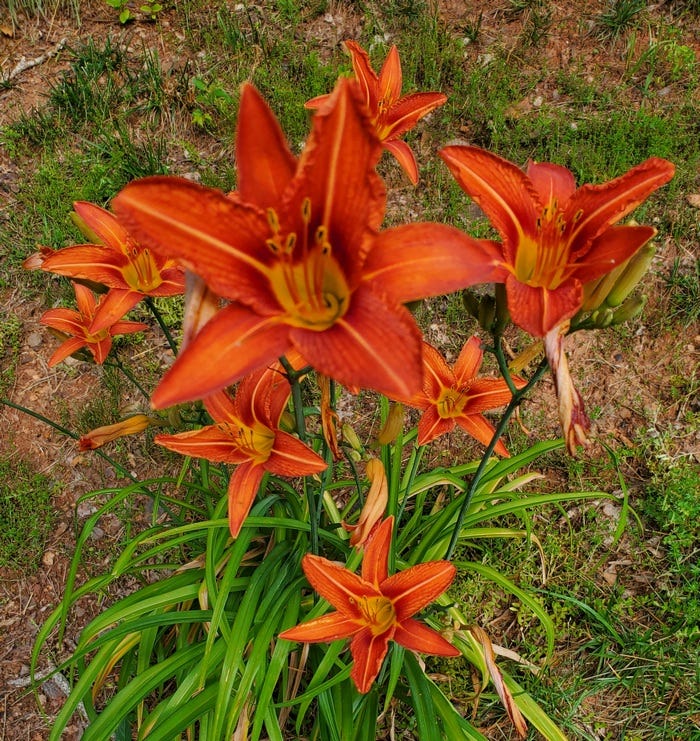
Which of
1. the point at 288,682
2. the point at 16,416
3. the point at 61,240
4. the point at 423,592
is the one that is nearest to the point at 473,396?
the point at 423,592

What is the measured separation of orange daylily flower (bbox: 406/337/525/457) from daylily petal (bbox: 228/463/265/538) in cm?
51

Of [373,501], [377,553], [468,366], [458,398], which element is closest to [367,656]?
[377,553]

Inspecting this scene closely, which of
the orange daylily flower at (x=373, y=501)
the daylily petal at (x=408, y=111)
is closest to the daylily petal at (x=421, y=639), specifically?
the orange daylily flower at (x=373, y=501)

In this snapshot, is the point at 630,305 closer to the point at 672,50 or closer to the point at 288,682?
the point at 288,682

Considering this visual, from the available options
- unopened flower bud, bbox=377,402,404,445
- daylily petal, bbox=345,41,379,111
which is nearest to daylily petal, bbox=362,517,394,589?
unopened flower bud, bbox=377,402,404,445

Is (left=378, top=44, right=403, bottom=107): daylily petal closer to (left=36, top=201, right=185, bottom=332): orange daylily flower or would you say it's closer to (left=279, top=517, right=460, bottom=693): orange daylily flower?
(left=36, top=201, right=185, bottom=332): orange daylily flower

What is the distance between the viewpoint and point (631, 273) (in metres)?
1.24

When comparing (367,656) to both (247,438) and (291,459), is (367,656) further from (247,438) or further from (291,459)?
(247,438)

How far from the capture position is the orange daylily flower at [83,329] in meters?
1.83

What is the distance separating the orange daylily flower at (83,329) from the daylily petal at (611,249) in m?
1.27

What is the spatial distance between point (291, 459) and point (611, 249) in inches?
34.7

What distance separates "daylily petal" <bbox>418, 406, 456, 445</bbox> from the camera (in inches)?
70.6

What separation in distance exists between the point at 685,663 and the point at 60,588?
2691 millimetres

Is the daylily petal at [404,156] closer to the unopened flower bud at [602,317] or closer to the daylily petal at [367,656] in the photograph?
the unopened flower bud at [602,317]
